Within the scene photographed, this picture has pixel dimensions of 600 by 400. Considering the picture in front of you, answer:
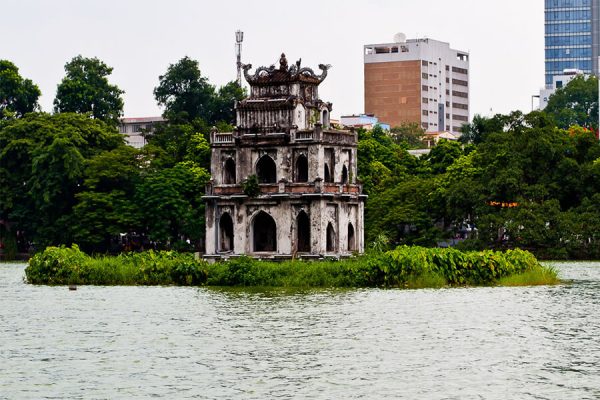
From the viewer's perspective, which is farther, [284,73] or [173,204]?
[173,204]

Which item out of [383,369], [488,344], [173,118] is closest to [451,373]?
[383,369]

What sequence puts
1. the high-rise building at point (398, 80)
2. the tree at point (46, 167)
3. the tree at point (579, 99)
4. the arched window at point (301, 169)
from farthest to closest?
the high-rise building at point (398, 80) → the tree at point (579, 99) → the tree at point (46, 167) → the arched window at point (301, 169)

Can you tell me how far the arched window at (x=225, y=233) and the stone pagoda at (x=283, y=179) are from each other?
0.05m

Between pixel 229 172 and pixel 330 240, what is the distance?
6625mm

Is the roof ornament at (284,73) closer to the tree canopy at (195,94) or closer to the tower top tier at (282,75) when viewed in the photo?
the tower top tier at (282,75)

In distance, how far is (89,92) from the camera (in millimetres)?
118125

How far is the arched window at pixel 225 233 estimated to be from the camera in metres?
78.1

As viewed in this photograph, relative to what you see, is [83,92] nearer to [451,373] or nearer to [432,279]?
[432,279]

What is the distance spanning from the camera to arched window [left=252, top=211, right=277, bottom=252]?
7800 centimetres

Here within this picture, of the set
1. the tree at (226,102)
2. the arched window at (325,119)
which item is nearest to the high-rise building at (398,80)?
the tree at (226,102)

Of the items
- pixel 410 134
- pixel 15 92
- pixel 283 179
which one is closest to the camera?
Result: pixel 283 179

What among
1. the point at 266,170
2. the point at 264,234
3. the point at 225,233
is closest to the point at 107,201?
the point at 225,233

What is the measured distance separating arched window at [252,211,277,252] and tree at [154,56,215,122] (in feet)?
133

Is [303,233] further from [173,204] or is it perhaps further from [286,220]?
[173,204]
